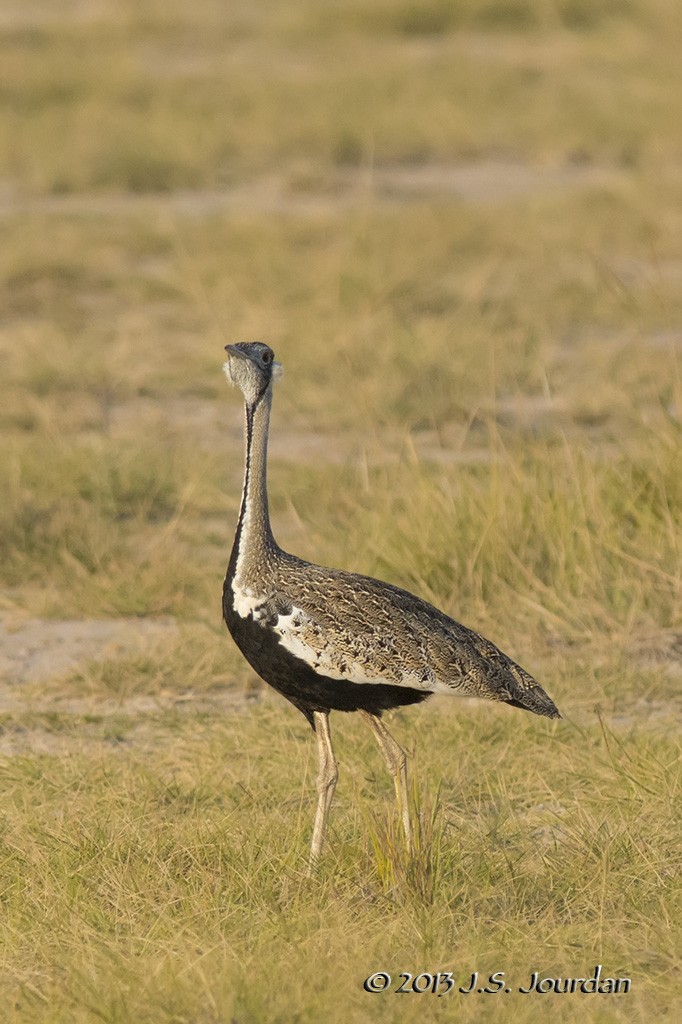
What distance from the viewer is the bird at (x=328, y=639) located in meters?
3.85

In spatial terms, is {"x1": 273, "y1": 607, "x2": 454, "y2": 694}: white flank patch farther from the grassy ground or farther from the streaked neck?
the grassy ground

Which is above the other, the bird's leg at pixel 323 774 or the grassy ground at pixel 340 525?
the bird's leg at pixel 323 774

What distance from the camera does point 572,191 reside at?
12.3 meters

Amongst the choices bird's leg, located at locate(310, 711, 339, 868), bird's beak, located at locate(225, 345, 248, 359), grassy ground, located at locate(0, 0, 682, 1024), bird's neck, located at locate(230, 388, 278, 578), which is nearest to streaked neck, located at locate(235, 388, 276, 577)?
bird's neck, located at locate(230, 388, 278, 578)

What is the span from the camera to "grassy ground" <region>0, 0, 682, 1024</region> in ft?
11.9

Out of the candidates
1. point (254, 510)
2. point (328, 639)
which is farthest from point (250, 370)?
point (328, 639)

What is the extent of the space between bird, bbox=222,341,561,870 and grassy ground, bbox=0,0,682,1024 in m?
0.22

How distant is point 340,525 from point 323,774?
2337mm

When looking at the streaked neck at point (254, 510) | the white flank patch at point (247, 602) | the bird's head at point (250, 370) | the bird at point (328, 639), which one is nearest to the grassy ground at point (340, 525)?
the bird at point (328, 639)

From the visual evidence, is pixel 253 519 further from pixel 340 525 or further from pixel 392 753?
pixel 340 525

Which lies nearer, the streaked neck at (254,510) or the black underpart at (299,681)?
the black underpart at (299,681)

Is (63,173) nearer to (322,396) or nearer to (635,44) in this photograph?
(322,396)

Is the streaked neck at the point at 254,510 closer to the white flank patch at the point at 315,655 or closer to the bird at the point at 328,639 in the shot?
the bird at the point at 328,639

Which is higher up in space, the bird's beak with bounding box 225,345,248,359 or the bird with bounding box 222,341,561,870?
the bird's beak with bounding box 225,345,248,359
